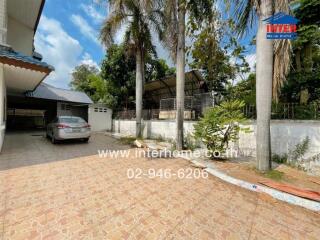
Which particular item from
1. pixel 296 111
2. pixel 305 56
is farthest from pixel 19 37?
pixel 305 56

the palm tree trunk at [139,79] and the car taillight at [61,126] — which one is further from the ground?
the palm tree trunk at [139,79]

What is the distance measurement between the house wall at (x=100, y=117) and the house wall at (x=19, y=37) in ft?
22.1

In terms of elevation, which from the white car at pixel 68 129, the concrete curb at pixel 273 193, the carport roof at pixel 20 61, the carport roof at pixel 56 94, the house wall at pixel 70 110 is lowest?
the concrete curb at pixel 273 193

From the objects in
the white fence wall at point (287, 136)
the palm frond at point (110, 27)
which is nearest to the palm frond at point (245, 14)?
the white fence wall at point (287, 136)

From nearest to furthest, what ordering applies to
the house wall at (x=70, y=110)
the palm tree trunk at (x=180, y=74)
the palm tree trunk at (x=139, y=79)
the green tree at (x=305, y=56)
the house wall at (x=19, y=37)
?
1. the palm tree trunk at (x=180, y=74)
2. the green tree at (x=305, y=56)
3. the house wall at (x=19, y=37)
4. the palm tree trunk at (x=139, y=79)
5. the house wall at (x=70, y=110)

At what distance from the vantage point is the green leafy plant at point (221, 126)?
6.13 meters

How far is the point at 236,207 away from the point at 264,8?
17.2 ft

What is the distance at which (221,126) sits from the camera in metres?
6.29

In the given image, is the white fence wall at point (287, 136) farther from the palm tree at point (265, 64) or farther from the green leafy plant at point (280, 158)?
the palm tree at point (265, 64)

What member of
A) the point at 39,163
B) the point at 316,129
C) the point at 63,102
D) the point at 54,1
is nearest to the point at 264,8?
the point at 316,129

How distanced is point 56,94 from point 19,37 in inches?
247

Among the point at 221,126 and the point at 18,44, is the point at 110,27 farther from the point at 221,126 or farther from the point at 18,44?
the point at 221,126

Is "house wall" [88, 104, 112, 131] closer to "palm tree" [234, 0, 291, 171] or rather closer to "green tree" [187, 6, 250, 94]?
"green tree" [187, 6, 250, 94]

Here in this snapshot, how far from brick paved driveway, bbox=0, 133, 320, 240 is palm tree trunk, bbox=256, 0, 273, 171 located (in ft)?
5.25
